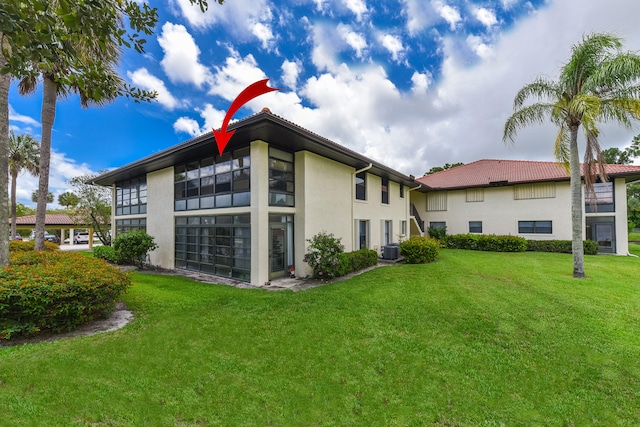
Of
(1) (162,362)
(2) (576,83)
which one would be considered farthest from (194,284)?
(2) (576,83)

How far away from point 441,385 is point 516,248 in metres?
17.5

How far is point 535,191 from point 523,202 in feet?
3.22

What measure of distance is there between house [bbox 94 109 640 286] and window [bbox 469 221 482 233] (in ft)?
1.61

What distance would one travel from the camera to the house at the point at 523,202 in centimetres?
1622

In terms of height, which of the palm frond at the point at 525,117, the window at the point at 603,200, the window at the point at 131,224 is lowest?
the window at the point at 131,224

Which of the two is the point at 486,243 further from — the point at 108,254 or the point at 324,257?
the point at 108,254

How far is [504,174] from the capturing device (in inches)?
798

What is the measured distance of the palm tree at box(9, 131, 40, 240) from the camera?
21.2 meters

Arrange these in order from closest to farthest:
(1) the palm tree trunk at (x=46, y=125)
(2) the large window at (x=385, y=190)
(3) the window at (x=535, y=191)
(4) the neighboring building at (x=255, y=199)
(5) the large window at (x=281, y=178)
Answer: (4) the neighboring building at (x=255, y=199)
(5) the large window at (x=281, y=178)
(1) the palm tree trunk at (x=46, y=125)
(2) the large window at (x=385, y=190)
(3) the window at (x=535, y=191)

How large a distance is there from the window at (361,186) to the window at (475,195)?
37.2ft

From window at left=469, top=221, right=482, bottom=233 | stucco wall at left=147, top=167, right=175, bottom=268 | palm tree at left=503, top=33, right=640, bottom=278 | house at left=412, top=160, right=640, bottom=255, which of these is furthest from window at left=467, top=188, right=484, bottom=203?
stucco wall at left=147, top=167, right=175, bottom=268

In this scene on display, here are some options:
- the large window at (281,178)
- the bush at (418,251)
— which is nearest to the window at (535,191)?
the bush at (418,251)

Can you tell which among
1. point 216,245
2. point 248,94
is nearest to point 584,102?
point 248,94

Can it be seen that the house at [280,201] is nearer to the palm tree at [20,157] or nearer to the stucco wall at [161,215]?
the stucco wall at [161,215]
